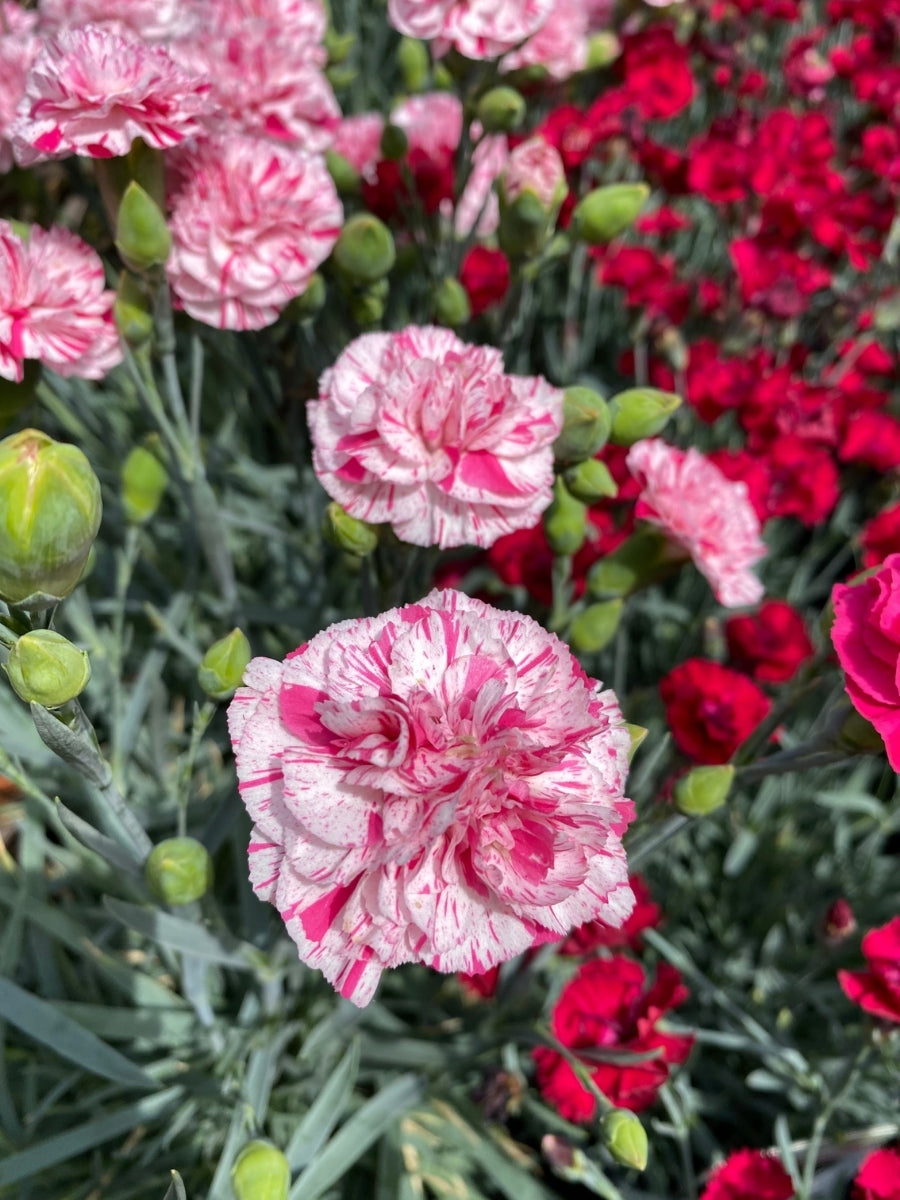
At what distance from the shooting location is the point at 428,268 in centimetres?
109

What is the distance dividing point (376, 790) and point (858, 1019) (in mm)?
867

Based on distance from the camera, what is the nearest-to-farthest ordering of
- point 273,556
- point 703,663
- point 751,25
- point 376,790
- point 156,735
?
point 376,790 < point 703,663 < point 156,735 < point 273,556 < point 751,25

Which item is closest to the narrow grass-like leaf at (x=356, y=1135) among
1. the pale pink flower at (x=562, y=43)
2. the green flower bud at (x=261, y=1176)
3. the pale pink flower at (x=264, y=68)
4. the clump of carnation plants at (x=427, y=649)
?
the clump of carnation plants at (x=427, y=649)

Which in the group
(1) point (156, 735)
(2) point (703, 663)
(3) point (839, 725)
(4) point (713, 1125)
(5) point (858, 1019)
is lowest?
(4) point (713, 1125)

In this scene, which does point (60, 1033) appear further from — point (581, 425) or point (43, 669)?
point (581, 425)

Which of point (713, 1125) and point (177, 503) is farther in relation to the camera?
point (177, 503)

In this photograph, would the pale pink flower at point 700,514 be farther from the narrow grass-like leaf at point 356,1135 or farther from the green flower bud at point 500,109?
the narrow grass-like leaf at point 356,1135

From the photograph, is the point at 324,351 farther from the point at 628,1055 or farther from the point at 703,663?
the point at 628,1055

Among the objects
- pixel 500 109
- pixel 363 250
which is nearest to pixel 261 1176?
pixel 363 250

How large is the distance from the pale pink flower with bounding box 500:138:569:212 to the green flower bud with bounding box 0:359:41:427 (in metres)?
0.47

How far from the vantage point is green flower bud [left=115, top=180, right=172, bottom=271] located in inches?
25.3

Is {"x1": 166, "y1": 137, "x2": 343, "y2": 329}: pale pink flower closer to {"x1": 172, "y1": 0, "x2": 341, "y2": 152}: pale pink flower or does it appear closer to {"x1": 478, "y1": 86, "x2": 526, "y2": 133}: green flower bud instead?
{"x1": 172, "y1": 0, "x2": 341, "y2": 152}: pale pink flower

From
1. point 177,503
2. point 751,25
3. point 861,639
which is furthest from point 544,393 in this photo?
point 751,25

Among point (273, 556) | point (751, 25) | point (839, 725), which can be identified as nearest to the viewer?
point (839, 725)
